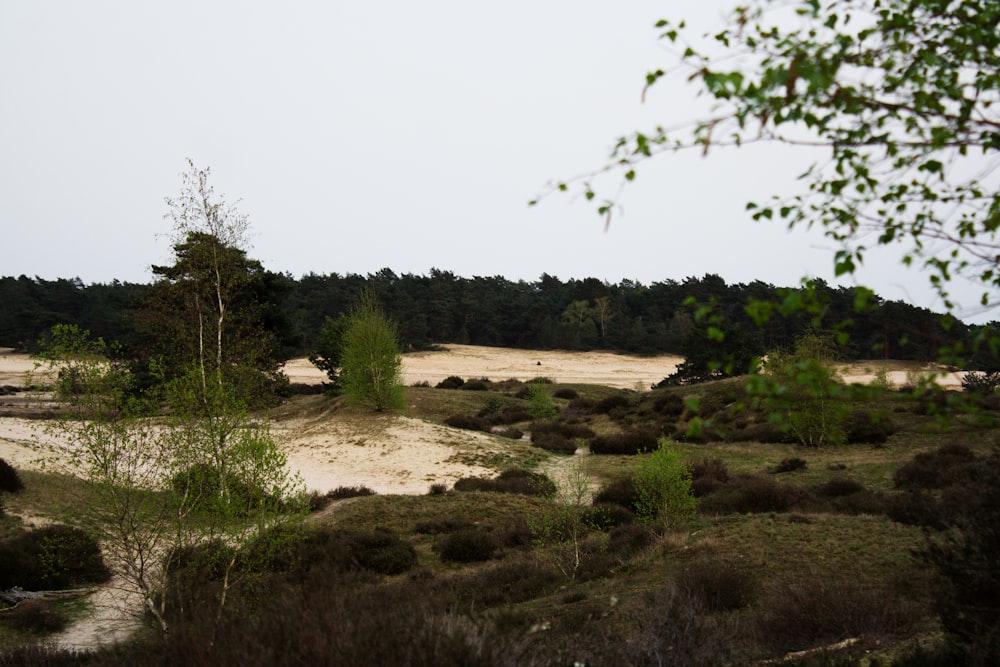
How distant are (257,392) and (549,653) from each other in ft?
47.0

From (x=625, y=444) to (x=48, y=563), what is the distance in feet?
64.3

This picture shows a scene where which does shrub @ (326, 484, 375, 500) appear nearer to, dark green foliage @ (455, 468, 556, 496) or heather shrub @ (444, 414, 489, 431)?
dark green foliage @ (455, 468, 556, 496)

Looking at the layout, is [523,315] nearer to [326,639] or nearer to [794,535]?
[794,535]

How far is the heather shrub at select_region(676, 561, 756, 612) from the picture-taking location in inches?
299

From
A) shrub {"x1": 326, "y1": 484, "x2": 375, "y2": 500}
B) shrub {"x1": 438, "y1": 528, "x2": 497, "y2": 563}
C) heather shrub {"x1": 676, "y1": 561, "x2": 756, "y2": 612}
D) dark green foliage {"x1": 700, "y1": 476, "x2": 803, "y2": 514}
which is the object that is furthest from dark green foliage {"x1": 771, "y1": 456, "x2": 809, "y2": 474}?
heather shrub {"x1": 676, "y1": 561, "x2": 756, "y2": 612}

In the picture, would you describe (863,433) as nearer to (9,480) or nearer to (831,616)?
(831,616)

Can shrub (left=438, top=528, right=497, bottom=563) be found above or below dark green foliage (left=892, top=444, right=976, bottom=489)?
below

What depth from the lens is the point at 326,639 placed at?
3.91 metres

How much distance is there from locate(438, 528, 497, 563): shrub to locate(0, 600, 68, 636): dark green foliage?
6.73m

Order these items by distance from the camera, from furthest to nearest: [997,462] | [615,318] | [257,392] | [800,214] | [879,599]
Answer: [615,318] → [257,392] → [879,599] → [997,462] → [800,214]

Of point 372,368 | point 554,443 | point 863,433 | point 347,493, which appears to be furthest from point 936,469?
point 372,368

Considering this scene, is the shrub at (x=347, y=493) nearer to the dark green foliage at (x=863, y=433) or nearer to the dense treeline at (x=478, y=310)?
the dark green foliage at (x=863, y=433)

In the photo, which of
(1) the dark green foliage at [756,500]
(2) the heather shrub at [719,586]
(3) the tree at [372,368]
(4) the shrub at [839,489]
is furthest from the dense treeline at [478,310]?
(2) the heather shrub at [719,586]

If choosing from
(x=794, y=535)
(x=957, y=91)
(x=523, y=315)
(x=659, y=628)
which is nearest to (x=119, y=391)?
(x=659, y=628)
